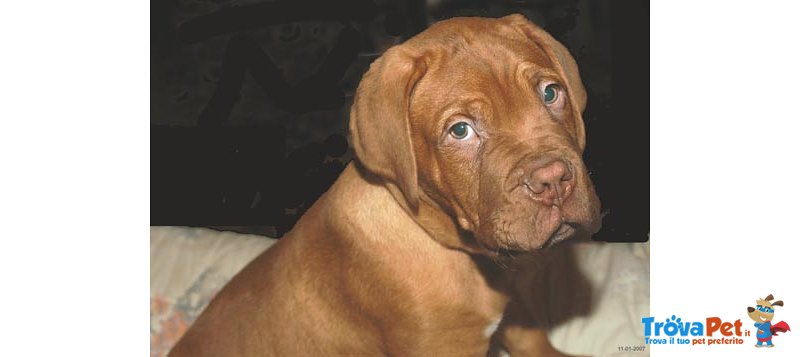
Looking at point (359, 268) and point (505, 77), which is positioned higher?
point (505, 77)

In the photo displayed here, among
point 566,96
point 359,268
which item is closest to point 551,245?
point 566,96

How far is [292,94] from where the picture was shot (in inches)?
241

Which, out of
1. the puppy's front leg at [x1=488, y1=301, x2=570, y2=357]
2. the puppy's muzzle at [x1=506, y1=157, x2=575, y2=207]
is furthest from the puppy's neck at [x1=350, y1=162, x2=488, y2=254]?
the puppy's front leg at [x1=488, y1=301, x2=570, y2=357]

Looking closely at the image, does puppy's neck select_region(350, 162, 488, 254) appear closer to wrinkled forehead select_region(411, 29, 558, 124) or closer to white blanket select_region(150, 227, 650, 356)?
wrinkled forehead select_region(411, 29, 558, 124)

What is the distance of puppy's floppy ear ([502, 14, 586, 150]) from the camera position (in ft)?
11.8

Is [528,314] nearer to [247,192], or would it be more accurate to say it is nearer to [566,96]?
[566,96]
